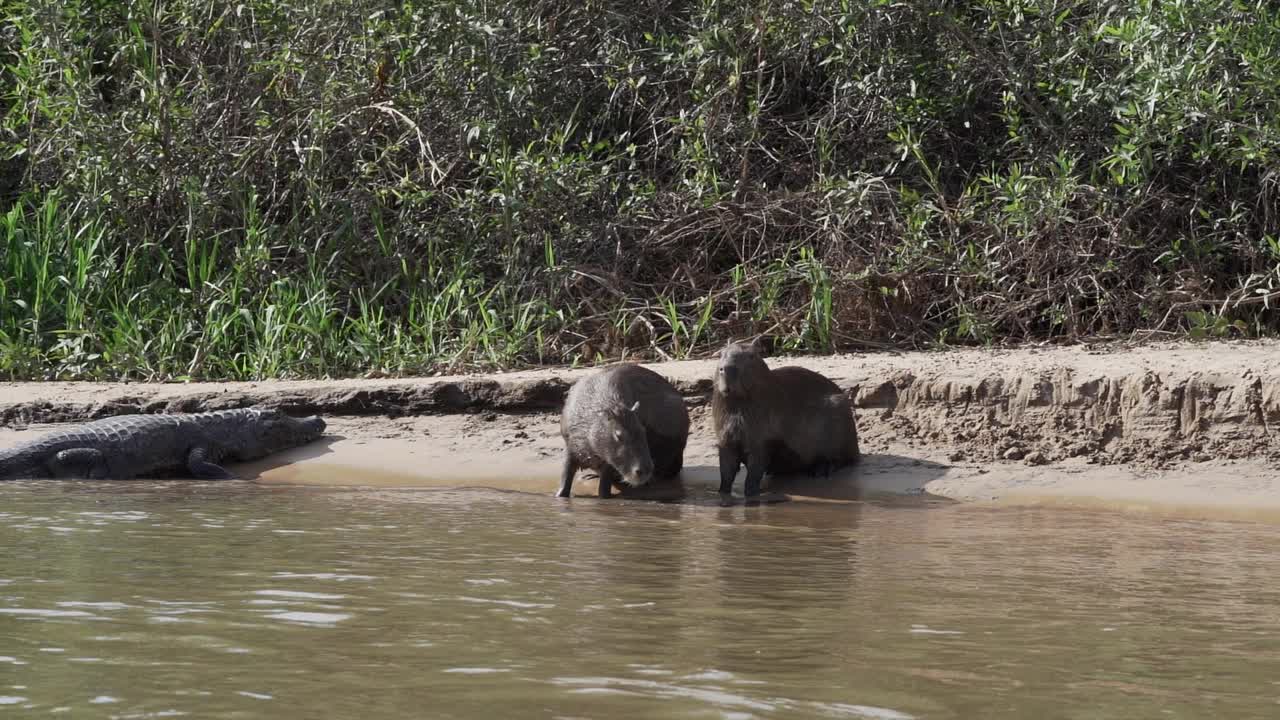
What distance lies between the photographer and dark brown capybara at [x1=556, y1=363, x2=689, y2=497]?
700 cm

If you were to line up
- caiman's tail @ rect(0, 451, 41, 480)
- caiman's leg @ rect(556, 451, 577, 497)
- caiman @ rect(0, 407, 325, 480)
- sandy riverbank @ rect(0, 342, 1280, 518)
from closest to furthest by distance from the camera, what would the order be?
sandy riverbank @ rect(0, 342, 1280, 518) → caiman's leg @ rect(556, 451, 577, 497) → caiman's tail @ rect(0, 451, 41, 480) → caiman @ rect(0, 407, 325, 480)

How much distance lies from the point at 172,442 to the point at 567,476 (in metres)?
2.77

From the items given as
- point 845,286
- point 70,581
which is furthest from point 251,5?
point 70,581

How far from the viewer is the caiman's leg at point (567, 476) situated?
7.06 m

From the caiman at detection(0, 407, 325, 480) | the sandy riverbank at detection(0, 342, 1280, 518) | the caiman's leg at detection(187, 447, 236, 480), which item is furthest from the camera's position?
the caiman's leg at detection(187, 447, 236, 480)

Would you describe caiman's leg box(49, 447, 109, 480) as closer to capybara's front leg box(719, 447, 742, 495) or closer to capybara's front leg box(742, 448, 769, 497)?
capybara's front leg box(719, 447, 742, 495)

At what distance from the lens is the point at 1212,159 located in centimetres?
962

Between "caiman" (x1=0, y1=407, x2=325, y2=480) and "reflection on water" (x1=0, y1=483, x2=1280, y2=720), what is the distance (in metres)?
2.04

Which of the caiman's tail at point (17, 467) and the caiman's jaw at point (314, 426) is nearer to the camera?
the caiman's tail at point (17, 467)

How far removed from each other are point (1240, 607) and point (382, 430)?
5.54 meters

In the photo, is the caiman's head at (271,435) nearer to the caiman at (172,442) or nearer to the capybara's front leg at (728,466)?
the caiman at (172,442)

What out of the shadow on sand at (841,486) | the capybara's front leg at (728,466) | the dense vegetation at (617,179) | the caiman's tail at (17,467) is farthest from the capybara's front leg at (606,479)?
the caiman's tail at (17,467)

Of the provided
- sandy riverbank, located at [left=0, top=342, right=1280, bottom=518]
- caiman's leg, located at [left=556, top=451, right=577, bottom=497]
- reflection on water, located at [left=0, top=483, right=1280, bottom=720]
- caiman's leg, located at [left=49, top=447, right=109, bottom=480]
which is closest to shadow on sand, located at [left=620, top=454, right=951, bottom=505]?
sandy riverbank, located at [left=0, top=342, right=1280, bottom=518]

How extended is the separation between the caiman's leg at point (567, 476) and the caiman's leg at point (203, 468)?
7.77 ft
